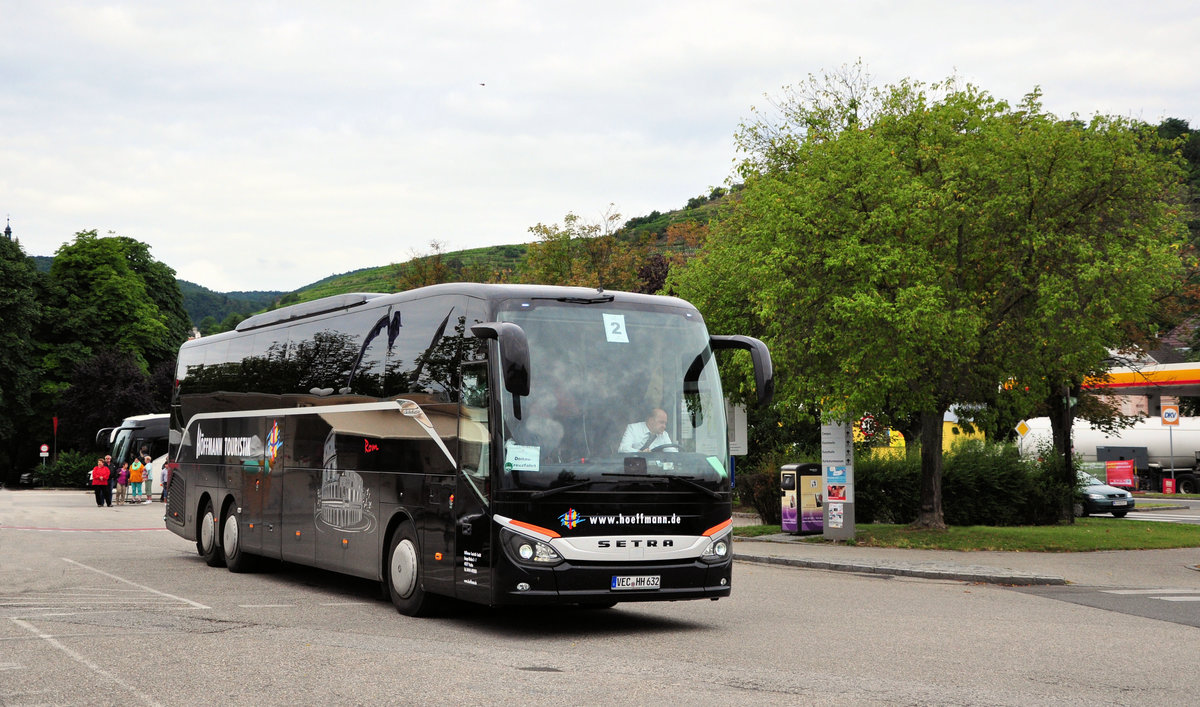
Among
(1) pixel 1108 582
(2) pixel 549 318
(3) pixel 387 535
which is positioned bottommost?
(1) pixel 1108 582

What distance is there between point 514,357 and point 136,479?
39570 millimetres

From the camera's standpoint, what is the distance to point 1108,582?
17781mm

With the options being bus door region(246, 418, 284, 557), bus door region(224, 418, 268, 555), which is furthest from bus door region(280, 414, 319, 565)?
bus door region(224, 418, 268, 555)

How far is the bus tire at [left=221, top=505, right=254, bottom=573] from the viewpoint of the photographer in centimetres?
1719

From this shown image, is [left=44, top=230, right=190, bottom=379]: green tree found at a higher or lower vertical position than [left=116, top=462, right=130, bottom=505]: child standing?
higher

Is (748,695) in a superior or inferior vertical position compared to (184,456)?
A: inferior

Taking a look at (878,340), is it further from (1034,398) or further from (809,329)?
(1034,398)

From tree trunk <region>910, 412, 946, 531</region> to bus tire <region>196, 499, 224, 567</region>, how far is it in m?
A: 13.9

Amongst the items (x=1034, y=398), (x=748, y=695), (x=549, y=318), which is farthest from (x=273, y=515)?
(x=1034, y=398)

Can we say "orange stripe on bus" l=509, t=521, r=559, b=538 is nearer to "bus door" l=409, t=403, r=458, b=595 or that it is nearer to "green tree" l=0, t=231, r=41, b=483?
"bus door" l=409, t=403, r=458, b=595

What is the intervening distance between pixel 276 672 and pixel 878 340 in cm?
1533

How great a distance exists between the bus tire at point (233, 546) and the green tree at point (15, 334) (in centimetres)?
5262

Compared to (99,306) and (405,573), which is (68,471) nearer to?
(99,306)

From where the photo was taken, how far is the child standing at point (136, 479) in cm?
4538
